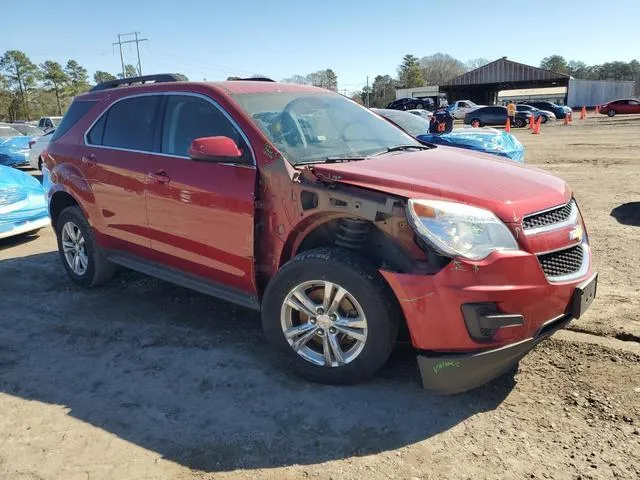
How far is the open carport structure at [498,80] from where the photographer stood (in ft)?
204

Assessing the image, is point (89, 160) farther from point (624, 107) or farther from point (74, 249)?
point (624, 107)

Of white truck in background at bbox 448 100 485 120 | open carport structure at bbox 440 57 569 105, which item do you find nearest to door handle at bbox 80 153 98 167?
white truck in background at bbox 448 100 485 120

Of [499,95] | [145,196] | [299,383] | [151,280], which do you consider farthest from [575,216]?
[499,95]

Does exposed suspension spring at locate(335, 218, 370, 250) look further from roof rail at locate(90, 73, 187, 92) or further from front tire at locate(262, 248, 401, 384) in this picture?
roof rail at locate(90, 73, 187, 92)

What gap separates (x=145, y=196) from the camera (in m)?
4.33

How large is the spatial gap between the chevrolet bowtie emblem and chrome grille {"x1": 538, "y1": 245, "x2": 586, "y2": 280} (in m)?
0.05

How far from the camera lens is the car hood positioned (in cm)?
298

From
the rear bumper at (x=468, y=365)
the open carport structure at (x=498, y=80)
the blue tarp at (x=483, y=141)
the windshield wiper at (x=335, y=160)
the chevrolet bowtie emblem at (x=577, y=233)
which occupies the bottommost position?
the rear bumper at (x=468, y=365)

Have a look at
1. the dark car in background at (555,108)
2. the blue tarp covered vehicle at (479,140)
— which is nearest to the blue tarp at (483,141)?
the blue tarp covered vehicle at (479,140)

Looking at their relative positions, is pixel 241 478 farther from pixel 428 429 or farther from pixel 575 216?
pixel 575 216

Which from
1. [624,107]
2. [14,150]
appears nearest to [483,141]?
[14,150]

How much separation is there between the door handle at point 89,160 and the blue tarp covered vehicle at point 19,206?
2.22 meters

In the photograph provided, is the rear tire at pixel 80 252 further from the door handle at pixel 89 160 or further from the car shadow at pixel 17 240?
the car shadow at pixel 17 240

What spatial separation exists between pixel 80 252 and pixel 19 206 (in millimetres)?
2466
